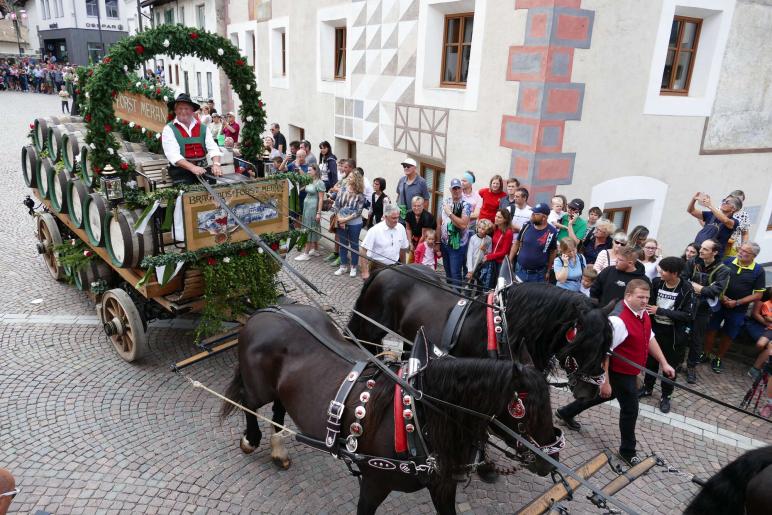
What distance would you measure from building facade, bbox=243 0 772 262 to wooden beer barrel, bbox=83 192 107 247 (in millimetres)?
5578

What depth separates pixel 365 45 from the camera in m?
11.0


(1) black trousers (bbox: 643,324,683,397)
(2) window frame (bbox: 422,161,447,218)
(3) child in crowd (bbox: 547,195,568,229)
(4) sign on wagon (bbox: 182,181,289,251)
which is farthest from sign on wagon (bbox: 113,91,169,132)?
(1) black trousers (bbox: 643,324,683,397)

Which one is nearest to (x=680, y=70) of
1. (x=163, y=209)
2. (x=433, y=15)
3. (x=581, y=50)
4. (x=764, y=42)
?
(x=764, y=42)

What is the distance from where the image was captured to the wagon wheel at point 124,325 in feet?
17.7

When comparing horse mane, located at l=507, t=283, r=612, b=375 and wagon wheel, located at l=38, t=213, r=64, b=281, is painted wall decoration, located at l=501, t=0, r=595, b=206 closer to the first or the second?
horse mane, located at l=507, t=283, r=612, b=375

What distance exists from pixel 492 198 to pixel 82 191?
17.5 feet

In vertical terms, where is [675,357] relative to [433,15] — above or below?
below

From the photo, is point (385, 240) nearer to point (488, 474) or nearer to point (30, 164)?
point (488, 474)

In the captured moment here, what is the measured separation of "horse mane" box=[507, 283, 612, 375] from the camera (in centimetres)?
348

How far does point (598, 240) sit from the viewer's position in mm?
6492

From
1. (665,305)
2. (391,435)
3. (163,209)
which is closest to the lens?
(391,435)

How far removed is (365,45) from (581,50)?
5166mm

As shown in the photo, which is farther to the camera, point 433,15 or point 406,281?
point 433,15

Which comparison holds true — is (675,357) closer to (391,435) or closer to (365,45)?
(391,435)
